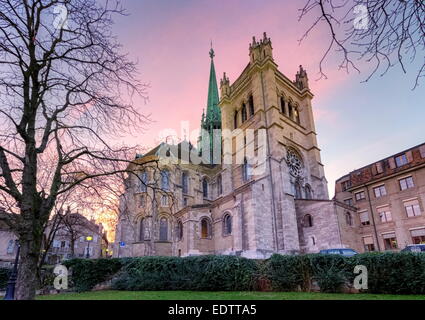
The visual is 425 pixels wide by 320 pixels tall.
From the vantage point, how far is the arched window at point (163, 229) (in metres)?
32.0

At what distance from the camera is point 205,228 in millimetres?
27422

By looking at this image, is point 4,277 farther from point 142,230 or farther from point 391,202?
point 391,202

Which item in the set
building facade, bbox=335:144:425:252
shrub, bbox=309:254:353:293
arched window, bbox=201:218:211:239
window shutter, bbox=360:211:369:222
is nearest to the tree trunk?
Answer: shrub, bbox=309:254:353:293

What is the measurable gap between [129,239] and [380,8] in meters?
33.6

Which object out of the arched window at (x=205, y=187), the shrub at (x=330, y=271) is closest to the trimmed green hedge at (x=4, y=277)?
the shrub at (x=330, y=271)

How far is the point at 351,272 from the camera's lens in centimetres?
964

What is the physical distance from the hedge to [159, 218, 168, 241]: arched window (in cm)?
1773

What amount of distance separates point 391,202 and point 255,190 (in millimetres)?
15545

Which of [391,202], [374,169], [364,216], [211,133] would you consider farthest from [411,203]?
[211,133]

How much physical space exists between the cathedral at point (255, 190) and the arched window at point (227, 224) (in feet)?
0.31

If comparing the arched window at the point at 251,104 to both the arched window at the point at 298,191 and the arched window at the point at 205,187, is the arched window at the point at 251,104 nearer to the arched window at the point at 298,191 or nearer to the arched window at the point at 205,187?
the arched window at the point at 298,191

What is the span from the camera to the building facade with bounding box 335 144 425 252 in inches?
971
